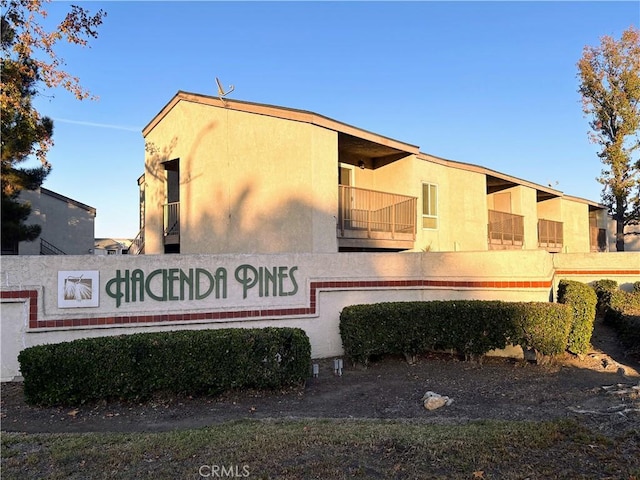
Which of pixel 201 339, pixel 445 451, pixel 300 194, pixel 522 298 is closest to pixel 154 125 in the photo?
pixel 300 194

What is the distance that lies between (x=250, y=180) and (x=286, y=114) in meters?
2.17

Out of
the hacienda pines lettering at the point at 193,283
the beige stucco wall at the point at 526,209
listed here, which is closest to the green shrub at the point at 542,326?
the hacienda pines lettering at the point at 193,283

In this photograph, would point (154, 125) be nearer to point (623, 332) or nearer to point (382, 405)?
point (382, 405)

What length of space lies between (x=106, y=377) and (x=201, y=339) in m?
1.33

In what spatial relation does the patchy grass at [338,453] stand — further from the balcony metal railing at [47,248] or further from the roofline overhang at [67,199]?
the roofline overhang at [67,199]

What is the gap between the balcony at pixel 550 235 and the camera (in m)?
26.2

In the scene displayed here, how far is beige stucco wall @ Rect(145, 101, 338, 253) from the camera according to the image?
495 inches

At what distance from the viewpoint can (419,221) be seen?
662 inches

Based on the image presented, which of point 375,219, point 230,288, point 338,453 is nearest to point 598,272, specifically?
point 375,219

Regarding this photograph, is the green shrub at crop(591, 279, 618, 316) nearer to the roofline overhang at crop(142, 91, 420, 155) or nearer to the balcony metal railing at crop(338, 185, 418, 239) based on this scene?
the balcony metal railing at crop(338, 185, 418, 239)

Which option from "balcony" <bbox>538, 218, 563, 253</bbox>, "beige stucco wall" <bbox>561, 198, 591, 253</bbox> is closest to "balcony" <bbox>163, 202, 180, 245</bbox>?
"balcony" <bbox>538, 218, 563, 253</bbox>

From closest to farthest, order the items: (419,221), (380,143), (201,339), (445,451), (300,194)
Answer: (445,451)
(201,339)
(300,194)
(380,143)
(419,221)

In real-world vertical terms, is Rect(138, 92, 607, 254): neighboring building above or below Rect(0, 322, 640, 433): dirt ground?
above

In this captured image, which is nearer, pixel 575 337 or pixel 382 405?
pixel 382 405
